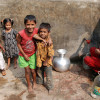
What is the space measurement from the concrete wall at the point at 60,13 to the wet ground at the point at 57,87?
1.16 meters

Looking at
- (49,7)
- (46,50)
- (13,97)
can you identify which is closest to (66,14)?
(49,7)

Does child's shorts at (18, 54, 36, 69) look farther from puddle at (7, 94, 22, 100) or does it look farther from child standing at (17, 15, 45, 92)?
puddle at (7, 94, 22, 100)

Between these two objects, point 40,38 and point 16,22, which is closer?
→ point 40,38

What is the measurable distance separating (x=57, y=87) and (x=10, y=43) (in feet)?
6.08

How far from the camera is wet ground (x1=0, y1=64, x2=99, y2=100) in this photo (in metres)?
2.76

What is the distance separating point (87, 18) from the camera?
3.87 meters

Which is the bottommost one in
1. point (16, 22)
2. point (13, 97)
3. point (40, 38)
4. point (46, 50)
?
point (13, 97)

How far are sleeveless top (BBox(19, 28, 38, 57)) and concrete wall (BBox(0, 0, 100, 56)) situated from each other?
1355mm

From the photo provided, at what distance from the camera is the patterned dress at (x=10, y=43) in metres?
3.82

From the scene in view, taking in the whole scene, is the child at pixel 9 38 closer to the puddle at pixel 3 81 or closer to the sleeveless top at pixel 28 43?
the puddle at pixel 3 81

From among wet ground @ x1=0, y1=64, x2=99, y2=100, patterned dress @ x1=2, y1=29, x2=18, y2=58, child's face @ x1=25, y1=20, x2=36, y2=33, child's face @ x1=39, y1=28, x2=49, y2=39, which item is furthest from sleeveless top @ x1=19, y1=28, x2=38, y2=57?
patterned dress @ x1=2, y1=29, x2=18, y2=58

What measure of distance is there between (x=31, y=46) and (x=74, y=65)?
6.41 ft

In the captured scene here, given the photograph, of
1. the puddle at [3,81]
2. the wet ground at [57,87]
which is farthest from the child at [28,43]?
the puddle at [3,81]

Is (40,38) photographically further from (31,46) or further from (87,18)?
(87,18)
